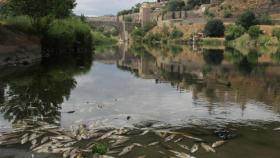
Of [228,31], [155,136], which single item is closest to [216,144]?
[155,136]

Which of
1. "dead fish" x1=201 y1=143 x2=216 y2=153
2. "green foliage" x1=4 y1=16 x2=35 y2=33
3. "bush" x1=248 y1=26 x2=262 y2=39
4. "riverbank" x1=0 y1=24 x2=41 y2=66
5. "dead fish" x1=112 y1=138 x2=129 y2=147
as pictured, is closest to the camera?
"dead fish" x1=201 y1=143 x2=216 y2=153

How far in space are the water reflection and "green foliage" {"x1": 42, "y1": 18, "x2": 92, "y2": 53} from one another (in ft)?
89.1

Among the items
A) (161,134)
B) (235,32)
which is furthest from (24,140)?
(235,32)

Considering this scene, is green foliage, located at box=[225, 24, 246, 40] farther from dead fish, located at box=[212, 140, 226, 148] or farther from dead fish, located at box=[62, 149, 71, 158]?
dead fish, located at box=[62, 149, 71, 158]

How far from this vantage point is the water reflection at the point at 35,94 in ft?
83.7

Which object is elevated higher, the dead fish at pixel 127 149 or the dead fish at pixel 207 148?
the dead fish at pixel 127 149

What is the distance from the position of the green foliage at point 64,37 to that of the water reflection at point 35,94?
27159 mm

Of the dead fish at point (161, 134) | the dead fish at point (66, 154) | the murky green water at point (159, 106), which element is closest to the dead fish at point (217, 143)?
the murky green water at point (159, 106)

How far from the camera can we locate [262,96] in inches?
1324

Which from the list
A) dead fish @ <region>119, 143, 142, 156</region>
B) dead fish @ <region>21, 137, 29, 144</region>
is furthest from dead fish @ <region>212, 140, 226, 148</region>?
dead fish @ <region>21, 137, 29, 144</region>

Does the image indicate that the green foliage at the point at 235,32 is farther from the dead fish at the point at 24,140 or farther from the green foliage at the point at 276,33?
the dead fish at the point at 24,140

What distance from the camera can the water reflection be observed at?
25.5 metres

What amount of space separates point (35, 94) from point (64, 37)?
48665 millimetres

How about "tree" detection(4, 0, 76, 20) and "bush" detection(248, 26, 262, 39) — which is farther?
"bush" detection(248, 26, 262, 39)
